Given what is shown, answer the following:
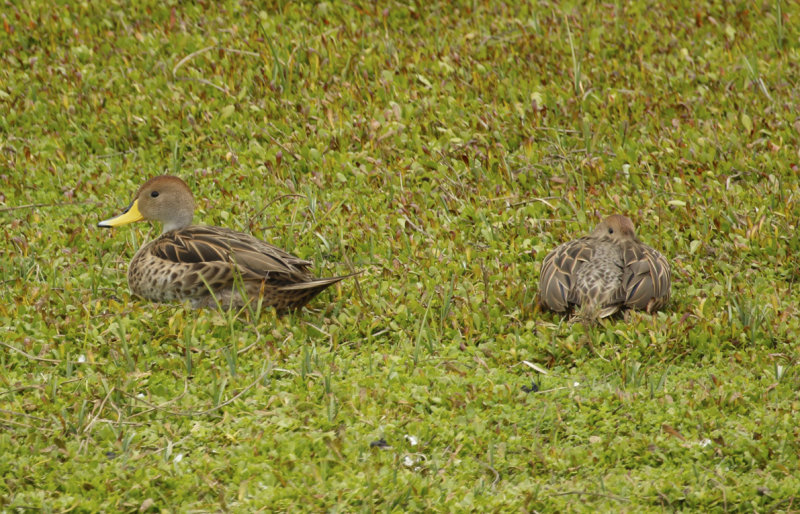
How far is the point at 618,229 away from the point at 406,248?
5.13ft

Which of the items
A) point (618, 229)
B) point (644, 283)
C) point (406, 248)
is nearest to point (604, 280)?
point (644, 283)

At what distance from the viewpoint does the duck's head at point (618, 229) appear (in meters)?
6.98

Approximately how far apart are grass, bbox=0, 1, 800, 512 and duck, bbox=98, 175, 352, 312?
17 cm

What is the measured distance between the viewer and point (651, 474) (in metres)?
5.01

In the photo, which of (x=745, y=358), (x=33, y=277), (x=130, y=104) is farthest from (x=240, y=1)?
(x=745, y=358)

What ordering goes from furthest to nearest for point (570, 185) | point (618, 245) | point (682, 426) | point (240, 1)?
1. point (240, 1)
2. point (570, 185)
3. point (618, 245)
4. point (682, 426)

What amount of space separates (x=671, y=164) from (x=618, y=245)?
2.00 meters

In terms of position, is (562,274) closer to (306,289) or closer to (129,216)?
(306,289)

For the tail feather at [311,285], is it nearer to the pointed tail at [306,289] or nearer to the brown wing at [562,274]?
the pointed tail at [306,289]

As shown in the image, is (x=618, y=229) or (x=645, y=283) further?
(x=618, y=229)

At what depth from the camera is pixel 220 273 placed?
6.48 metres

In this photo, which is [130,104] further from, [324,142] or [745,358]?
[745,358]

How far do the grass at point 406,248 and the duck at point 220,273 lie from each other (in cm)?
17

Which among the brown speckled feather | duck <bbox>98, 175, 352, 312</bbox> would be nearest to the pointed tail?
duck <bbox>98, 175, 352, 312</bbox>
